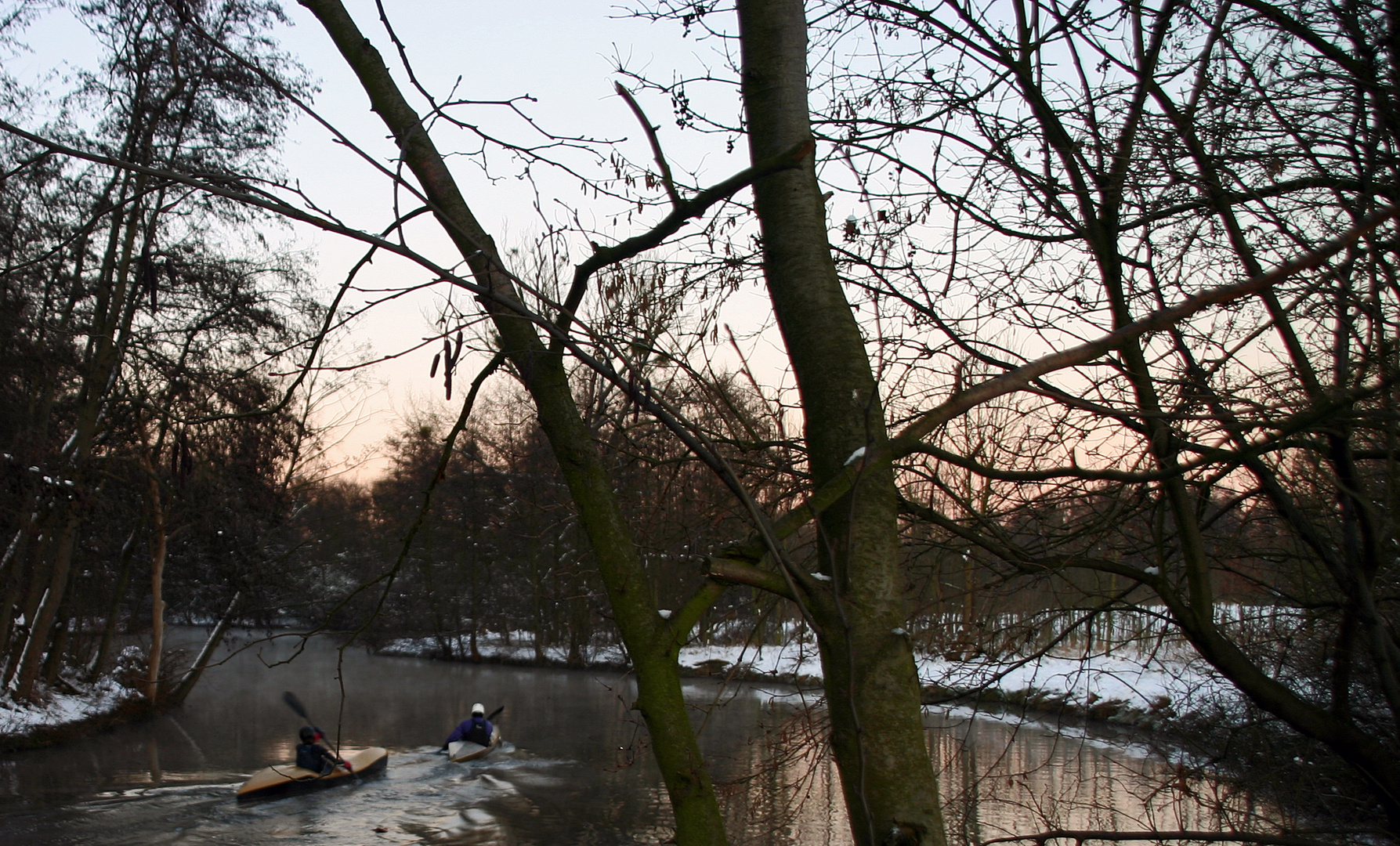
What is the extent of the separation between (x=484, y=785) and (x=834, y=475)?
47.0 feet

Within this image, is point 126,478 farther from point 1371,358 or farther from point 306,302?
point 1371,358

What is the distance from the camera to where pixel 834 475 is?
197cm

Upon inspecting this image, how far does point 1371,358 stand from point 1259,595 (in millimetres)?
1898

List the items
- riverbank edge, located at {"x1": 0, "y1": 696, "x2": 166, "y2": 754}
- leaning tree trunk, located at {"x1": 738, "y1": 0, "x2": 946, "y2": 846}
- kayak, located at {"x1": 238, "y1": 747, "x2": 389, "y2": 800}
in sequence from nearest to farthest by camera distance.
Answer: leaning tree trunk, located at {"x1": 738, "y1": 0, "x2": 946, "y2": 846} → kayak, located at {"x1": 238, "y1": 747, "x2": 389, "y2": 800} → riverbank edge, located at {"x1": 0, "y1": 696, "x2": 166, "y2": 754}

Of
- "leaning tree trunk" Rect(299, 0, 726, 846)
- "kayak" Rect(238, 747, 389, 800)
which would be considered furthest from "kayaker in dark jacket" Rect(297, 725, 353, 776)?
"leaning tree trunk" Rect(299, 0, 726, 846)

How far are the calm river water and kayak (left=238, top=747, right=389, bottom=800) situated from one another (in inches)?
7.3

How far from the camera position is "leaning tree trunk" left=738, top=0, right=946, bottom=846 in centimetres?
173

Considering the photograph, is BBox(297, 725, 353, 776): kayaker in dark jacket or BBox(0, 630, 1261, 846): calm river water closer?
BBox(0, 630, 1261, 846): calm river water

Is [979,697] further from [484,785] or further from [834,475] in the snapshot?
[484,785]

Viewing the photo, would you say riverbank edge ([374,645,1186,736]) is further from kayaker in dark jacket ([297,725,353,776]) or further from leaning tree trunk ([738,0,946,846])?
kayaker in dark jacket ([297,725,353,776])

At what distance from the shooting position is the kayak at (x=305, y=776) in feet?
44.2

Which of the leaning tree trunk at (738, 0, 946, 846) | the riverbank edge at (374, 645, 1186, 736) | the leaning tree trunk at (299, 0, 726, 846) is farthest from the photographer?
the riverbank edge at (374, 645, 1186, 736)

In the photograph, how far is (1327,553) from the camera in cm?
361

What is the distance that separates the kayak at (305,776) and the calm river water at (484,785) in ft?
0.61
